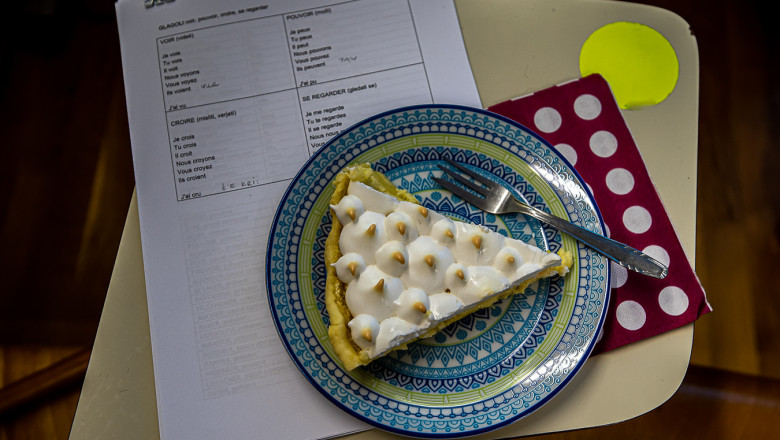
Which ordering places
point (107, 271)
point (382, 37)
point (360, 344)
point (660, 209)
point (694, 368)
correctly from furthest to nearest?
1. point (107, 271)
2. point (694, 368)
3. point (382, 37)
4. point (660, 209)
5. point (360, 344)

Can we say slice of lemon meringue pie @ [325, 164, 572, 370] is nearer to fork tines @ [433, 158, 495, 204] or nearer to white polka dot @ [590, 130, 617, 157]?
fork tines @ [433, 158, 495, 204]

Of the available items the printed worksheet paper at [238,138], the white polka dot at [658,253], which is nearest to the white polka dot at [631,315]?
the white polka dot at [658,253]

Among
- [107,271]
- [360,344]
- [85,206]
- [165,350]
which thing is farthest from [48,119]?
[360,344]

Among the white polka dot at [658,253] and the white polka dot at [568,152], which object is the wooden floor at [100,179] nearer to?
the white polka dot at [658,253]

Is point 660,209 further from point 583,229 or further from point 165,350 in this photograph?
point 165,350

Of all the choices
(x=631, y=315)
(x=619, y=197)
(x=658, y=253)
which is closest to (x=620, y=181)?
(x=619, y=197)

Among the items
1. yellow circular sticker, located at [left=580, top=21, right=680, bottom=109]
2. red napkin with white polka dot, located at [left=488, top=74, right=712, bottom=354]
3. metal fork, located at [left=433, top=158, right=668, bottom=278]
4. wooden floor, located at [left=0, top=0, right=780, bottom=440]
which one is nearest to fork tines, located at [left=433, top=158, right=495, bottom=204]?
metal fork, located at [left=433, top=158, right=668, bottom=278]
